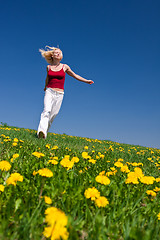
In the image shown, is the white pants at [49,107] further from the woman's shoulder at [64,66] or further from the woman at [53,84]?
the woman's shoulder at [64,66]

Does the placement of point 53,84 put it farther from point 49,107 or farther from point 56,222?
point 56,222

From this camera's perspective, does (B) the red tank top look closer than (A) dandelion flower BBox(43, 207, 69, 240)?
No

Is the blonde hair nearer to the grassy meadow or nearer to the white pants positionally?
the white pants

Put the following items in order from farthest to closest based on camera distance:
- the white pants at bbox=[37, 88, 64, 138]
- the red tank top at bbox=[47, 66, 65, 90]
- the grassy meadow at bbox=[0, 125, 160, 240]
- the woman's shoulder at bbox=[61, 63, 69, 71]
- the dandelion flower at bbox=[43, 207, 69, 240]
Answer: the woman's shoulder at bbox=[61, 63, 69, 71]
the red tank top at bbox=[47, 66, 65, 90]
the white pants at bbox=[37, 88, 64, 138]
the grassy meadow at bbox=[0, 125, 160, 240]
the dandelion flower at bbox=[43, 207, 69, 240]

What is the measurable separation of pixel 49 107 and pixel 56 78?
1.20m

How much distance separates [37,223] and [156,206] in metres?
1.40

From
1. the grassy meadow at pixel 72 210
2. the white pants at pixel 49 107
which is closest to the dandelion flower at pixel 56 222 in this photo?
the grassy meadow at pixel 72 210

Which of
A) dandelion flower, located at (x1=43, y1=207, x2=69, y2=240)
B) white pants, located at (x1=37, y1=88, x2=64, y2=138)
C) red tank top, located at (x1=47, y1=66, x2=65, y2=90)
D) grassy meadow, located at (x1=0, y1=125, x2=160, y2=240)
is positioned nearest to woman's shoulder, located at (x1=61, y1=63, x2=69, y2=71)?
red tank top, located at (x1=47, y1=66, x2=65, y2=90)

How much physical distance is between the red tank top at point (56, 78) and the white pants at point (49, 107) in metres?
0.23

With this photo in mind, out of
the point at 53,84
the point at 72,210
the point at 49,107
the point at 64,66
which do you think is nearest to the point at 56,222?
the point at 72,210

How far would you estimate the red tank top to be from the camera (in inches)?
306

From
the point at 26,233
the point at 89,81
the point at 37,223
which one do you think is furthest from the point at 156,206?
the point at 89,81

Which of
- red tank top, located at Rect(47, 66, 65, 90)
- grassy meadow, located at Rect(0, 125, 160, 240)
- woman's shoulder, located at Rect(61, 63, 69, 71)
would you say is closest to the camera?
grassy meadow, located at Rect(0, 125, 160, 240)

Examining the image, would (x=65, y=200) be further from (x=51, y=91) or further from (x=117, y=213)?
(x=51, y=91)
